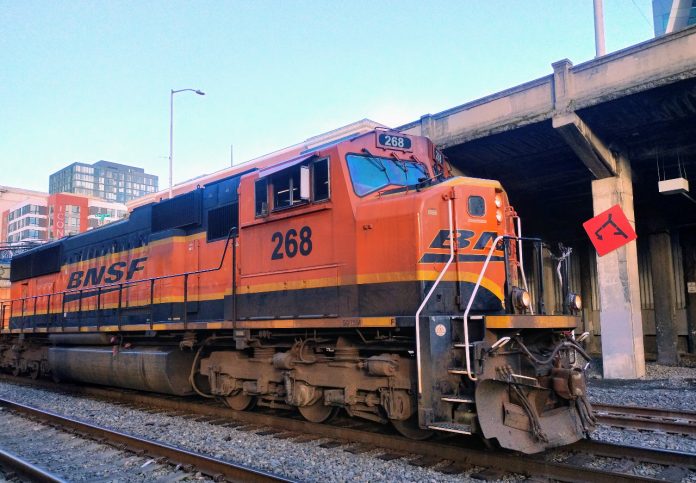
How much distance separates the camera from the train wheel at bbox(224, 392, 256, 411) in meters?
7.81

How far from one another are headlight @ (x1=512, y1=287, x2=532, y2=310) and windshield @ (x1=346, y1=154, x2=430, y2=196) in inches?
62.8

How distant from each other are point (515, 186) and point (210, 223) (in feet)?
32.8

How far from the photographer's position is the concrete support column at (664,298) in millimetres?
16562

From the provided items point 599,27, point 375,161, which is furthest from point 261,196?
point 599,27

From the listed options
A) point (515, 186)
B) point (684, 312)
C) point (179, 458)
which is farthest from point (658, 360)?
point (179, 458)

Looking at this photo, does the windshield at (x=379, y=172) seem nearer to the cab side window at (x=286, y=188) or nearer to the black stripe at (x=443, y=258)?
the cab side window at (x=286, y=188)

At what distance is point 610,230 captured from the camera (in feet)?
40.1

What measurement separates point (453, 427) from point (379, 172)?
9.50ft

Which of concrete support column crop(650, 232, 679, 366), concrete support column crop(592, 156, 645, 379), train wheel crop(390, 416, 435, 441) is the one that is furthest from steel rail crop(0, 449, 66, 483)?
concrete support column crop(650, 232, 679, 366)

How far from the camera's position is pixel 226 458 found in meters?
5.71

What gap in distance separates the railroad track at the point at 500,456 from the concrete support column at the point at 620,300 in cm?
732

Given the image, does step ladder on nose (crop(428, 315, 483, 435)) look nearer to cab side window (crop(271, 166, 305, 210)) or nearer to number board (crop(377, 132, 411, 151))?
number board (crop(377, 132, 411, 151))

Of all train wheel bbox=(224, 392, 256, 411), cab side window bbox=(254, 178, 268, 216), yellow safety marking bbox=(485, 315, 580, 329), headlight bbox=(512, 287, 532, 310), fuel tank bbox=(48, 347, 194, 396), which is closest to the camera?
yellow safety marking bbox=(485, 315, 580, 329)

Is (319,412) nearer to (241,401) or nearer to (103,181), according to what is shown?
(241,401)
